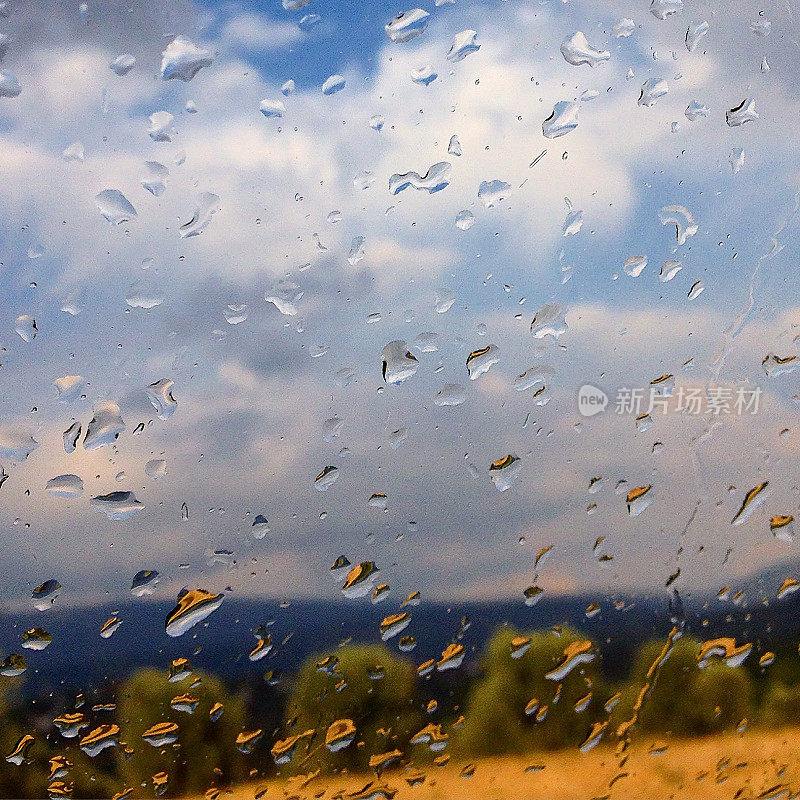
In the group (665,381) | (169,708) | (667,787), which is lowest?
(667,787)

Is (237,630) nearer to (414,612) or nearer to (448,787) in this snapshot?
(414,612)

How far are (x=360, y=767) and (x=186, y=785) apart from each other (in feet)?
1.63

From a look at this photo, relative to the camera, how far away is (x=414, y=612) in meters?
2.00

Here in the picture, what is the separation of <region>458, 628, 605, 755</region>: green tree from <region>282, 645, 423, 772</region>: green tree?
0.24m

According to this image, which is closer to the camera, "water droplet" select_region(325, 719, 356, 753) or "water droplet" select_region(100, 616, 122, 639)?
"water droplet" select_region(100, 616, 122, 639)

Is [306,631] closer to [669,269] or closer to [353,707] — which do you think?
[353,707]

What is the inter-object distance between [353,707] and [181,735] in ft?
1.62

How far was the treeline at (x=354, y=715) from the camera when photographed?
2.15 m

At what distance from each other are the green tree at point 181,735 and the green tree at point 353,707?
17 cm

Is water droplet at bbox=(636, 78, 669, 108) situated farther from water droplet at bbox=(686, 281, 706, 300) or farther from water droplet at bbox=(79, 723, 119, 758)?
water droplet at bbox=(79, 723, 119, 758)

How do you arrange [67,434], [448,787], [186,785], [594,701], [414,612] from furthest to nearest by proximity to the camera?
1. [594,701]
2. [448,787]
3. [186,785]
4. [414,612]
5. [67,434]

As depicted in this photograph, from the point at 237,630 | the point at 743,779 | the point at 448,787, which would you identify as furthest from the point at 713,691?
the point at 237,630

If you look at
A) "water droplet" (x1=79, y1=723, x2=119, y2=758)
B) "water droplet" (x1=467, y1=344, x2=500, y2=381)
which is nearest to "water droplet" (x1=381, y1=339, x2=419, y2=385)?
"water droplet" (x1=467, y1=344, x2=500, y2=381)

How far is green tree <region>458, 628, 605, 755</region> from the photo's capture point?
2.41m
